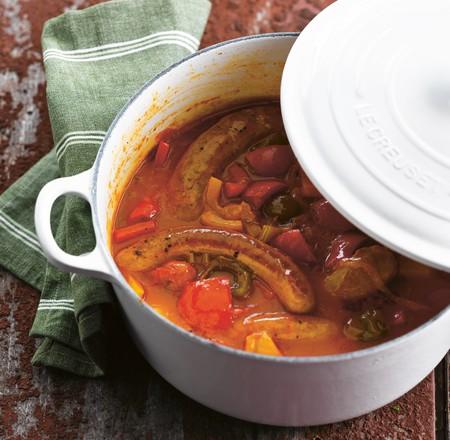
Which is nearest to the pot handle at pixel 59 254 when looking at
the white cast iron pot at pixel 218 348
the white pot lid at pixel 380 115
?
the white cast iron pot at pixel 218 348

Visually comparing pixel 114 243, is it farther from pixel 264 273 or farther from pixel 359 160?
pixel 359 160

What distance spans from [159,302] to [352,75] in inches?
25.9

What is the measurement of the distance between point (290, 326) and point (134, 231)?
1.51 ft

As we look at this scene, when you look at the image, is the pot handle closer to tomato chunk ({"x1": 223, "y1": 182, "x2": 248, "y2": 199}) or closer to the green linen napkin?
the green linen napkin

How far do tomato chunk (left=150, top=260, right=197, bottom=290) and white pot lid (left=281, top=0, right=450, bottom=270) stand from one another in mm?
396

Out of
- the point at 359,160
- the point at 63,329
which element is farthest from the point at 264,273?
the point at 63,329

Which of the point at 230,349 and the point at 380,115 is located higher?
the point at 380,115

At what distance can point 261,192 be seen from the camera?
2.08 m

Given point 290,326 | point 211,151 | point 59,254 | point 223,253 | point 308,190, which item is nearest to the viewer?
point 59,254

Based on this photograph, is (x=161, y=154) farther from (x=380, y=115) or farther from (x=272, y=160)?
(x=380, y=115)

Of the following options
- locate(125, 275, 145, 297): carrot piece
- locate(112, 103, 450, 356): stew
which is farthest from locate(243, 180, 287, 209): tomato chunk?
locate(125, 275, 145, 297): carrot piece

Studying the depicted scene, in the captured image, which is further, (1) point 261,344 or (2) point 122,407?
(2) point 122,407

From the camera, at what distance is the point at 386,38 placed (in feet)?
6.19

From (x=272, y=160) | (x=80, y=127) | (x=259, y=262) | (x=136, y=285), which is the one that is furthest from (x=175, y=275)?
(x=80, y=127)
